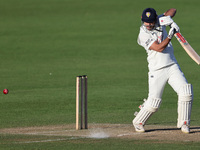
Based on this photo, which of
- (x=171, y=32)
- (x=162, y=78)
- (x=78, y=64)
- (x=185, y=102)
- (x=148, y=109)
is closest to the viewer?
(x=171, y=32)

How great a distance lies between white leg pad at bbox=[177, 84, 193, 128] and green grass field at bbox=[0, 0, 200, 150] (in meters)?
1.14

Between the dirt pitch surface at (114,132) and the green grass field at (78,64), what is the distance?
447mm

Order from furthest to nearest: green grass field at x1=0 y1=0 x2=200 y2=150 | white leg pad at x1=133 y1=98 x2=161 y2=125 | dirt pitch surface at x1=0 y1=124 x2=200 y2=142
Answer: green grass field at x1=0 y1=0 x2=200 y2=150, white leg pad at x1=133 y1=98 x2=161 y2=125, dirt pitch surface at x1=0 y1=124 x2=200 y2=142

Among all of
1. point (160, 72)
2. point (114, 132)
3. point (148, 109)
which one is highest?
point (160, 72)

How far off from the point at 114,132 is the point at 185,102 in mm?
1410

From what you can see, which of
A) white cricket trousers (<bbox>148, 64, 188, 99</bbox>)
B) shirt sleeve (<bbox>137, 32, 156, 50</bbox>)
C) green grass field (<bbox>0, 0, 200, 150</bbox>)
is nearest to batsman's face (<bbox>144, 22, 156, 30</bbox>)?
shirt sleeve (<bbox>137, 32, 156, 50</bbox>)

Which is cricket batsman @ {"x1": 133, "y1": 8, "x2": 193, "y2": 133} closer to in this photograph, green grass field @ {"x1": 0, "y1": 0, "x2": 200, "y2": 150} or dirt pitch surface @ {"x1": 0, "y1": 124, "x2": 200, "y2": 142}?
dirt pitch surface @ {"x1": 0, "y1": 124, "x2": 200, "y2": 142}

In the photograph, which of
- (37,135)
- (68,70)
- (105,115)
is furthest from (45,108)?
(68,70)

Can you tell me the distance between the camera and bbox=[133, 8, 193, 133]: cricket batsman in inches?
437

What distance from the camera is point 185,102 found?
11102 millimetres

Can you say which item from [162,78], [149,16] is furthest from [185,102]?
[149,16]

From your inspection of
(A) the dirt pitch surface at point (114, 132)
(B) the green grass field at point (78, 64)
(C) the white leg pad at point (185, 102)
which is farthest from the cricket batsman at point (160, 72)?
(B) the green grass field at point (78, 64)

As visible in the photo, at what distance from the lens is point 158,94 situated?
11.3 m

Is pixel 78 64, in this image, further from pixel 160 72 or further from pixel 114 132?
pixel 160 72
